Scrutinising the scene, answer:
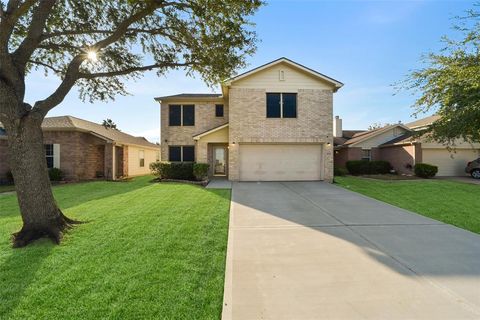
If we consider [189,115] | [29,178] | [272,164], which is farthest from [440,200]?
[189,115]

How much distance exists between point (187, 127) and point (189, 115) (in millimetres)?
900

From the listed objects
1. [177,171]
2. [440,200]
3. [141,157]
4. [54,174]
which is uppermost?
[141,157]

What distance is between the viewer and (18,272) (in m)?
4.12

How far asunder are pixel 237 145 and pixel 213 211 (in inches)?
338

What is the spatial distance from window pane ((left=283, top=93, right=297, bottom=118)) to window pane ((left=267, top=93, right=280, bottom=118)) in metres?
0.42

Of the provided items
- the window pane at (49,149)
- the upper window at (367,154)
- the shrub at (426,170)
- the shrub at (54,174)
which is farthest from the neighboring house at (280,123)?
the window pane at (49,149)

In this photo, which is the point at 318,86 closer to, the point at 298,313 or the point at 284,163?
the point at 284,163

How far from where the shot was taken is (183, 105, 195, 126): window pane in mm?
19938

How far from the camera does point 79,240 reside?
5562mm

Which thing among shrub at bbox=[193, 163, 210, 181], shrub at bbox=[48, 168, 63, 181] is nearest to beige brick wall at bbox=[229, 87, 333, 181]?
shrub at bbox=[193, 163, 210, 181]

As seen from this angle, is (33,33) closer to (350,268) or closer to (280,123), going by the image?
(350,268)

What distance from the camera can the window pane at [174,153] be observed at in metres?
19.7

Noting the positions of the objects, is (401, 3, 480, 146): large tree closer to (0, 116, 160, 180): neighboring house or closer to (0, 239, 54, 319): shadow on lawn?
(0, 239, 54, 319): shadow on lawn

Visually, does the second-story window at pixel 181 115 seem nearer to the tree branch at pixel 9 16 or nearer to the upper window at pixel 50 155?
the upper window at pixel 50 155
